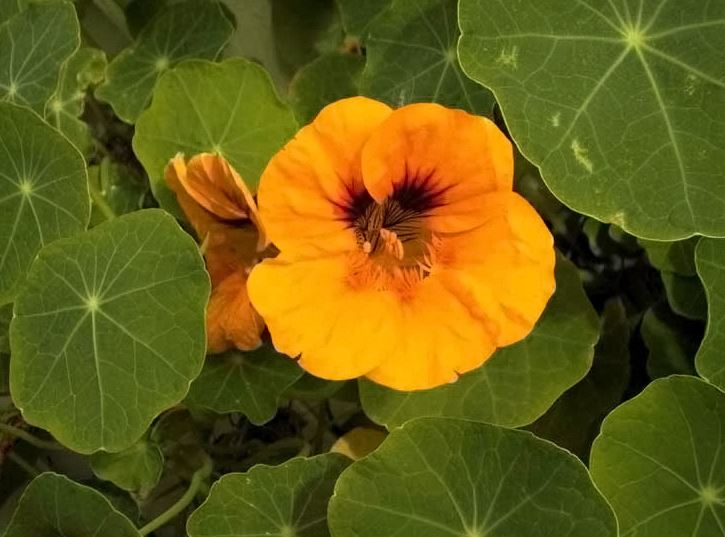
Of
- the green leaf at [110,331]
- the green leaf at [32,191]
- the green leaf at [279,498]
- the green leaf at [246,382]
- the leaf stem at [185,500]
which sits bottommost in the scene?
the leaf stem at [185,500]

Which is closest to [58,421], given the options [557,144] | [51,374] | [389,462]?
[51,374]

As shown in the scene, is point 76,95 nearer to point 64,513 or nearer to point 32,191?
point 32,191

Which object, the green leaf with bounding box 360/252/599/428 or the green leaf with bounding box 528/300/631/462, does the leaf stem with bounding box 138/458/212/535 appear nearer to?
the green leaf with bounding box 360/252/599/428

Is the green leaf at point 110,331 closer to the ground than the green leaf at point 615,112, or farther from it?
closer to the ground

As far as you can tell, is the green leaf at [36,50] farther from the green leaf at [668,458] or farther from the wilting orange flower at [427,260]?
the green leaf at [668,458]

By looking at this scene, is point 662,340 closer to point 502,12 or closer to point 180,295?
point 502,12

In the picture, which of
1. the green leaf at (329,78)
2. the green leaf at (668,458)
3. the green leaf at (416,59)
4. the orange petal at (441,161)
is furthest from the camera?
the green leaf at (329,78)

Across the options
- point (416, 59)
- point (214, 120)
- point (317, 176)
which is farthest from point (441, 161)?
point (214, 120)

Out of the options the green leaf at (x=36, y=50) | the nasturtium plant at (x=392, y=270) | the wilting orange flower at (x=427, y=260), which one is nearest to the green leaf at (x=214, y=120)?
the nasturtium plant at (x=392, y=270)
